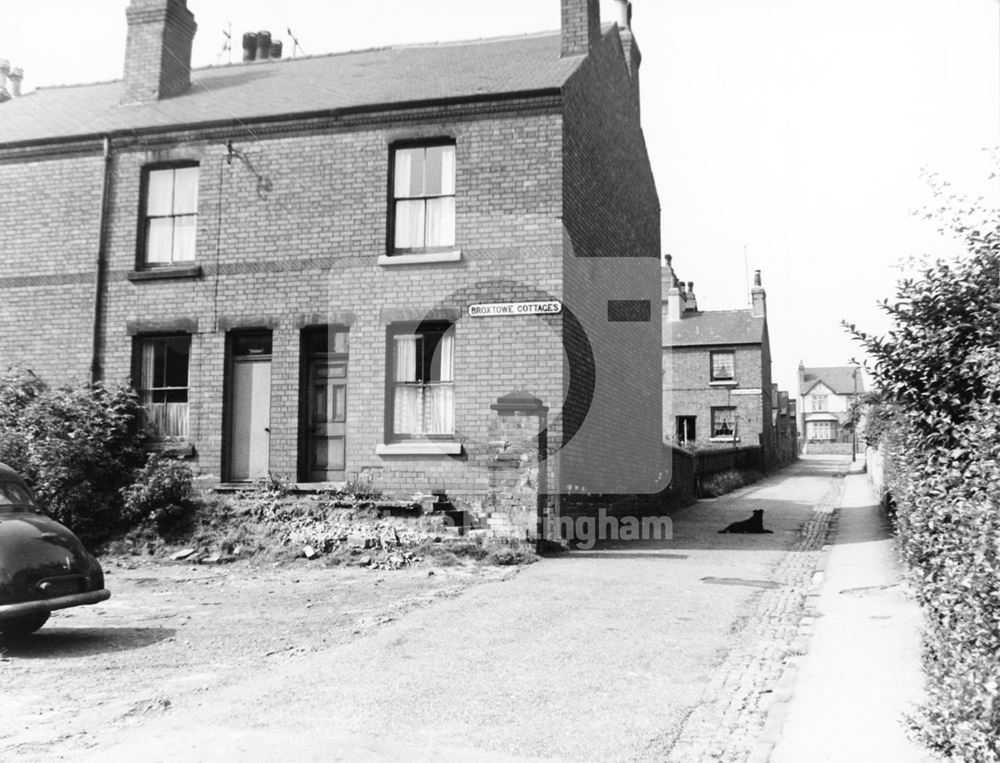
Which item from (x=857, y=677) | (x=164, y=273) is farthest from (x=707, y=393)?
(x=857, y=677)

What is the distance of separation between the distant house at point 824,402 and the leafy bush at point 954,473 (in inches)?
3140

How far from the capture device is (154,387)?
14.9m

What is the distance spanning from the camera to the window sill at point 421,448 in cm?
1323

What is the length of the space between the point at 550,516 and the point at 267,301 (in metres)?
5.93

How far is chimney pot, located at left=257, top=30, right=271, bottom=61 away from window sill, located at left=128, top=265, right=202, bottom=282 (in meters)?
8.00

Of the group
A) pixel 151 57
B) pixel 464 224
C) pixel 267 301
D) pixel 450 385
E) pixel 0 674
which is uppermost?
pixel 151 57

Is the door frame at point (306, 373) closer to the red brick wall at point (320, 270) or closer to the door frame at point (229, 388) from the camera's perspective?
the red brick wall at point (320, 270)

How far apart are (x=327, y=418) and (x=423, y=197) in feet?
13.0

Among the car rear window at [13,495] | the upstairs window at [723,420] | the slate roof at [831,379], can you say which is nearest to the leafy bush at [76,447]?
the car rear window at [13,495]

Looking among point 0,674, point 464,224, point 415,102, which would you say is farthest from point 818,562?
point 0,674

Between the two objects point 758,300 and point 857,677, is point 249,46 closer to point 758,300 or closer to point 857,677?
point 857,677

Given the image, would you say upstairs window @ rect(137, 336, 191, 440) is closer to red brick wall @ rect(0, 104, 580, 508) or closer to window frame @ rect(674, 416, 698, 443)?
red brick wall @ rect(0, 104, 580, 508)

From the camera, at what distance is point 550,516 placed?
1277 centimetres

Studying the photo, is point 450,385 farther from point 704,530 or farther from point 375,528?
point 704,530
